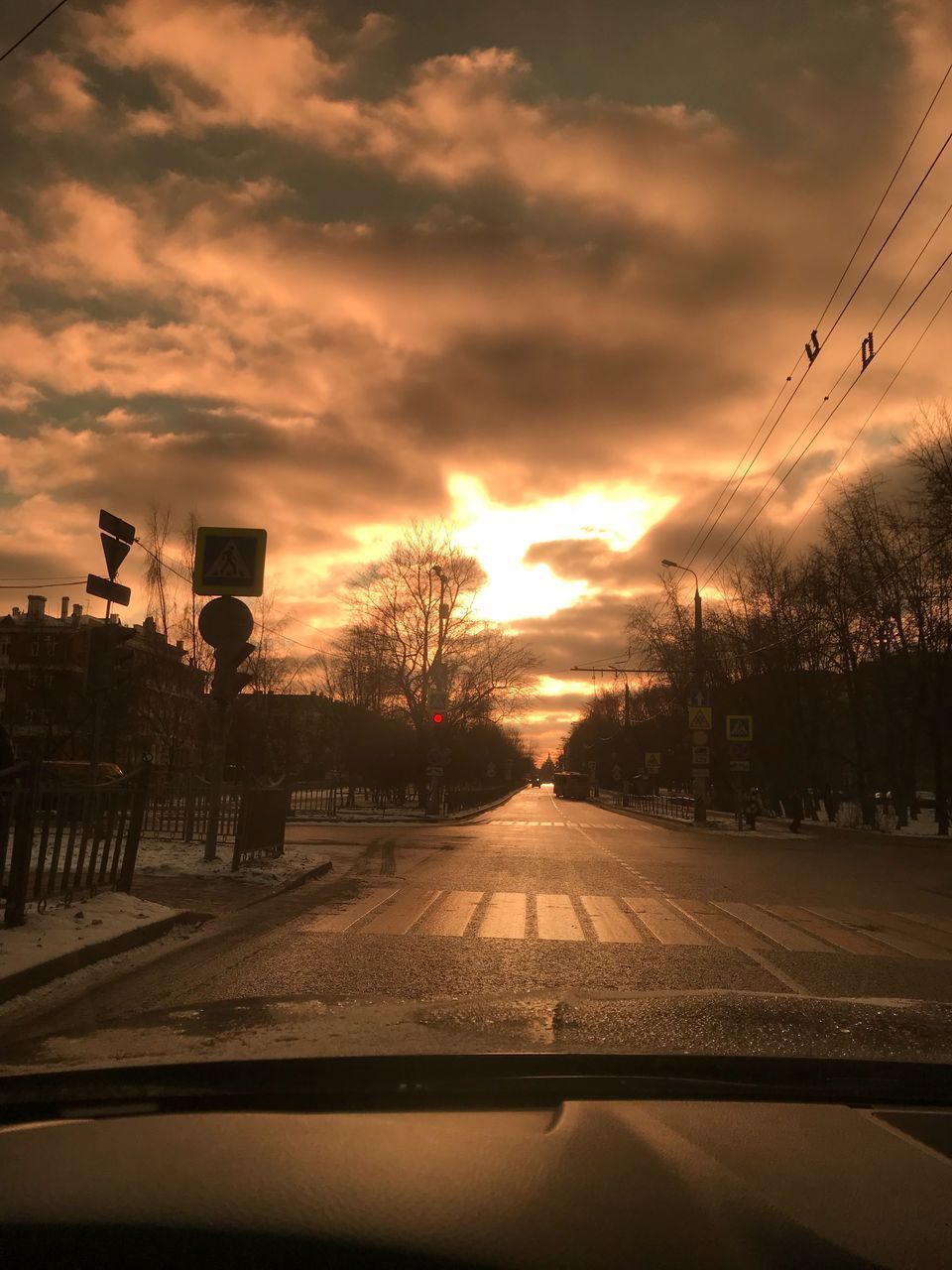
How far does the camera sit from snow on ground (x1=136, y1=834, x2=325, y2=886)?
13.0 m

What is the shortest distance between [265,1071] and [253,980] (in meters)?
3.95

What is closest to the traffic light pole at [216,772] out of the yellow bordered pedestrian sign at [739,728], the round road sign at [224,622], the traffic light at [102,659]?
the round road sign at [224,622]

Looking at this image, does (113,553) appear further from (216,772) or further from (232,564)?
(216,772)

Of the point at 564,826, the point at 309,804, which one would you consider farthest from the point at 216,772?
the point at 309,804

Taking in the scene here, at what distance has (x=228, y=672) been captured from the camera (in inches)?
523

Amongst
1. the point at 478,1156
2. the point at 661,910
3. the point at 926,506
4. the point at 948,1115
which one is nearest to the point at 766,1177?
the point at 478,1156

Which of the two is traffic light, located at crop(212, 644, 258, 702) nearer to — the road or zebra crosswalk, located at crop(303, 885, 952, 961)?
the road

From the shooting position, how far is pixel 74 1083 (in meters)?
2.92

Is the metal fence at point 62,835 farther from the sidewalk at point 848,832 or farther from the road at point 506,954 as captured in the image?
the sidewalk at point 848,832

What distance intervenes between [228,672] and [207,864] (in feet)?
8.43

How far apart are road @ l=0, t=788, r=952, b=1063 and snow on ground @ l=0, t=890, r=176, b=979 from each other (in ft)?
1.39

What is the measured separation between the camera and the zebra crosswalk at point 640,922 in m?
9.02

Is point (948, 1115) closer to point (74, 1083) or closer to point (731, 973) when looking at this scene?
point (74, 1083)

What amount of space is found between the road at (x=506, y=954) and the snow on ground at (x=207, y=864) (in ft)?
1.84
